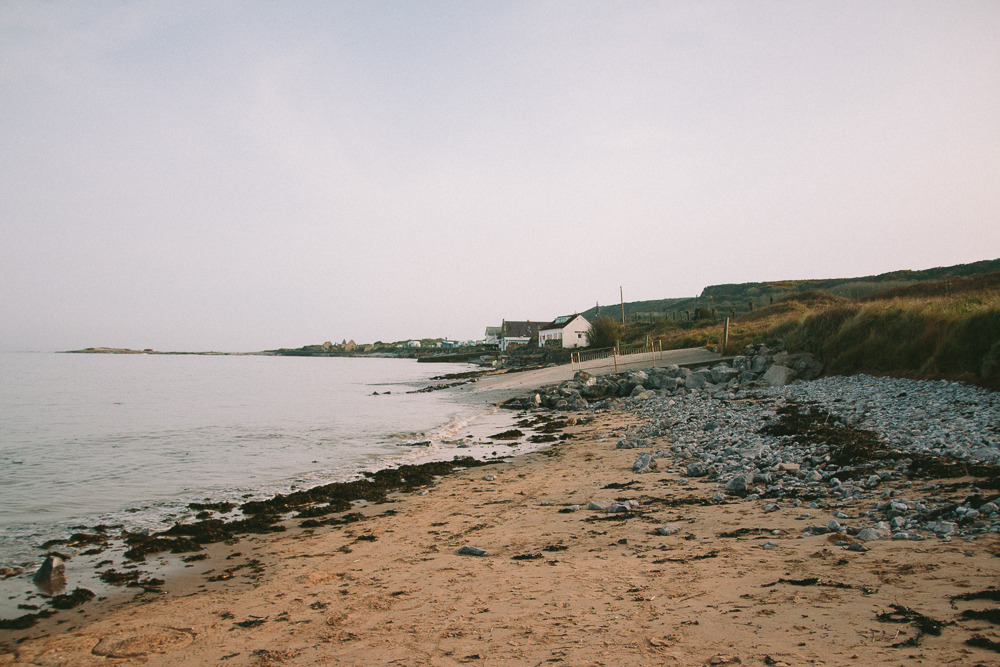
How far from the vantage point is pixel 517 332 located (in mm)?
99562

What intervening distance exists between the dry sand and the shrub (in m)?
45.2

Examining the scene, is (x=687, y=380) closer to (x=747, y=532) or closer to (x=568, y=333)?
(x=747, y=532)

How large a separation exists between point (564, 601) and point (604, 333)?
49.5 m

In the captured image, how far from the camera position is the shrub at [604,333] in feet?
169

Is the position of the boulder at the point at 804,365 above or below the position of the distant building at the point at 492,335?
below

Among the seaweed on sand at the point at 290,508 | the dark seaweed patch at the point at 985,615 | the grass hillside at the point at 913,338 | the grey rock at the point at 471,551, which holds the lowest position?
the seaweed on sand at the point at 290,508

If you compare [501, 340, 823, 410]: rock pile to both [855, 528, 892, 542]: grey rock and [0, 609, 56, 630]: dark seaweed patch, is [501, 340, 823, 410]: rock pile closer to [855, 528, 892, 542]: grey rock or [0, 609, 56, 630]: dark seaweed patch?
[855, 528, 892, 542]: grey rock

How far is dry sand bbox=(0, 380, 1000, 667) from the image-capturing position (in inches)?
129

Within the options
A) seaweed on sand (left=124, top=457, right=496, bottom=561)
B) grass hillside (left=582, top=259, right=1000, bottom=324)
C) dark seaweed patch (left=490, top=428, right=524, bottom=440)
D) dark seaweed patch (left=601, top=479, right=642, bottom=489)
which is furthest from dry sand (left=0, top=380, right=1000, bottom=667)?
grass hillside (left=582, top=259, right=1000, bottom=324)

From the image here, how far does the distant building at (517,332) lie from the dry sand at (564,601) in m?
90.1

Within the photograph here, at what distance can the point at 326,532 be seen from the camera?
24.3 ft

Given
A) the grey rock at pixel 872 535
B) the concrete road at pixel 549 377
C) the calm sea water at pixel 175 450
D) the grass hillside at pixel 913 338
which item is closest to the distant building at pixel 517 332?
the concrete road at pixel 549 377

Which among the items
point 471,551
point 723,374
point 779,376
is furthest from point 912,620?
point 723,374

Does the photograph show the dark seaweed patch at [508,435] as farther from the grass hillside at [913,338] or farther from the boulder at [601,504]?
the grass hillside at [913,338]
